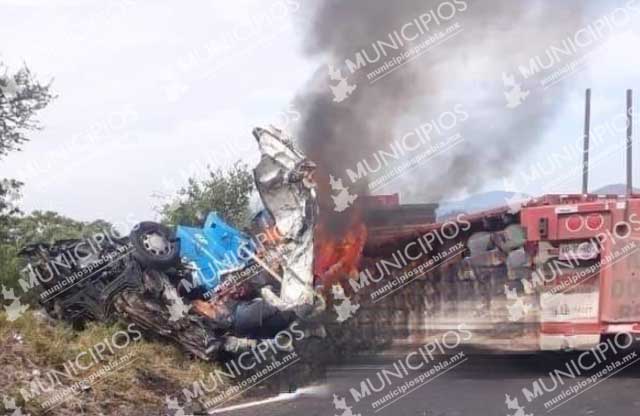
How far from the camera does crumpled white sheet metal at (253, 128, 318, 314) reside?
11.0 meters

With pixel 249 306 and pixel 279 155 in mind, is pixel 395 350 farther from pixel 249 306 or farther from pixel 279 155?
pixel 279 155

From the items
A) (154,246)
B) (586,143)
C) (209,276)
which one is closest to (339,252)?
(209,276)

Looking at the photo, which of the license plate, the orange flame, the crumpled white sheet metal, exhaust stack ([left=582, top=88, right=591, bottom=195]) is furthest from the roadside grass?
exhaust stack ([left=582, top=88, right=591, bottom=195])

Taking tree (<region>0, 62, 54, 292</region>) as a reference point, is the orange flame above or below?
below

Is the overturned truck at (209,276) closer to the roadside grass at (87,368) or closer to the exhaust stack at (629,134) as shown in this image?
the roadside grass at (87,368)

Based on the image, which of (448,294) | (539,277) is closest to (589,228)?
(539,277)

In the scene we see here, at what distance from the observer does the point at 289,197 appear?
36.8 ft

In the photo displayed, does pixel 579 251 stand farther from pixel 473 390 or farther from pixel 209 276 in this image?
pixel 209 276

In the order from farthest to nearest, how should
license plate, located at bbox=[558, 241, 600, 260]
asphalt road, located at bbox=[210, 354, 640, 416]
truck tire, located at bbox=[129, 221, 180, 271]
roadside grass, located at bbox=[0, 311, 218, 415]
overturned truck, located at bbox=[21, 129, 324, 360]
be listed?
truck tire, located at bbox=[129, 221, 180, 271] → overturned truck, located at bbox=[21, 129, 324, 360] → license plate, located at bbox=[558, 241, 600, 260] → asphalt road, located at bbox=[210, 354, 640, 416] → roadside grass, located at bbox=[0, 311, 218, 415]

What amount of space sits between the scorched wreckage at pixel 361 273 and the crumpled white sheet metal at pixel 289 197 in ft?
Result: 0.05

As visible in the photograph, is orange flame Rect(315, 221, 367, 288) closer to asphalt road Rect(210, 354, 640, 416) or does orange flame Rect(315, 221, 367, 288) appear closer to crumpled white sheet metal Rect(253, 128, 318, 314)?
crumpled white sheet metal Rect(253, 128, 318, 314)

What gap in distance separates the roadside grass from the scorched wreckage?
0.30 m

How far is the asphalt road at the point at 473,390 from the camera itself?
8.98 metres

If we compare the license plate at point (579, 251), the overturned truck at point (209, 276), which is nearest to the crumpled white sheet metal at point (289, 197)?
the overturned truck at point (209, 276)
